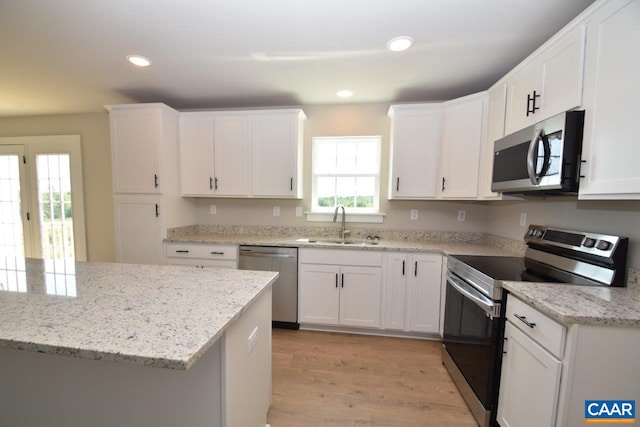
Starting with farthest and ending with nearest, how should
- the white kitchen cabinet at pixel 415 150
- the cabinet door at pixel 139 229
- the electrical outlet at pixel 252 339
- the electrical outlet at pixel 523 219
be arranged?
the cabinet door at pixel 139 229, the white kitchen cabinet at pixel 415 150, the electrical outlet at pixel 523 219, the electrical outlet at pixel 252 339

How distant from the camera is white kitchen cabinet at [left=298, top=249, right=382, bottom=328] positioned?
2.46 m

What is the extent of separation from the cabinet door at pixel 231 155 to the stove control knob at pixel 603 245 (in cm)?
287

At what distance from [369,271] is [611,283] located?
1578mm

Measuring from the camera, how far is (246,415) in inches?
44.8

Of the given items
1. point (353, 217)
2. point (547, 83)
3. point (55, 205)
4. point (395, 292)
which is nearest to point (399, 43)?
point (547, 83)

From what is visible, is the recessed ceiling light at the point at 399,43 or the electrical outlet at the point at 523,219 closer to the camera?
the recessed ceiling light at the point at 399,43

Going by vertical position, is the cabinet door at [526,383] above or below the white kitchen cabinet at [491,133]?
below

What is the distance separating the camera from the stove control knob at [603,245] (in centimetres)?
134

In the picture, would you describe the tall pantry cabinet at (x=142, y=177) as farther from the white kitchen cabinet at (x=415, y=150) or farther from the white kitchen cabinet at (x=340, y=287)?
the white kitchen cabinet at (x=415, y=150)

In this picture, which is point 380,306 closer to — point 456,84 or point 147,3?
point 456,84

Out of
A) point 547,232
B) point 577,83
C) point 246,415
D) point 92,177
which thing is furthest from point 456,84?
point 92,177

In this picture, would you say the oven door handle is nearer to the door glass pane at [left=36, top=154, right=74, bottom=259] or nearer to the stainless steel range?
the stainless steel range

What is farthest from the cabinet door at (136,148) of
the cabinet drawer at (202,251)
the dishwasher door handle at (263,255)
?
the dishwasher door handle at (263,255)

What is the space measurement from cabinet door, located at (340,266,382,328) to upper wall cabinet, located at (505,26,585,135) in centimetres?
169
